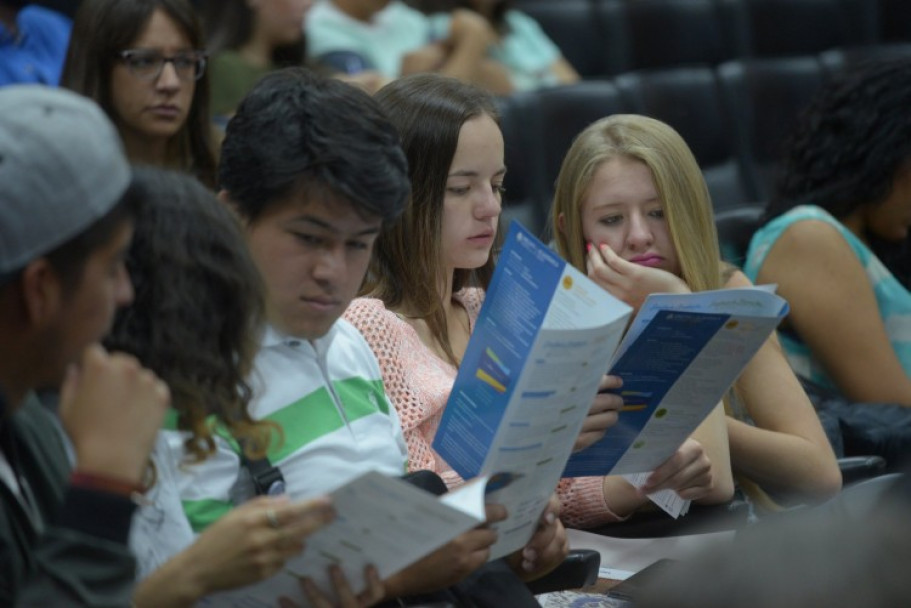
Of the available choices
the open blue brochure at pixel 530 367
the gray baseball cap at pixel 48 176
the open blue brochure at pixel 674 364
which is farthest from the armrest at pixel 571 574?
the gray baseball cap at pixel 48 176

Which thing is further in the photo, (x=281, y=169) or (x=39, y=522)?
(x=281, y=169)

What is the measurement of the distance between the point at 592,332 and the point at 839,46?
15.1 ft

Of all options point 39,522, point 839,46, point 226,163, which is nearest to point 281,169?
point 226,163

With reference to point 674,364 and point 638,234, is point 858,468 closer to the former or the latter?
point 638,234

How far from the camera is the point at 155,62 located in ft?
10.5

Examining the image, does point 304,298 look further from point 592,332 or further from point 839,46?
point 839,46

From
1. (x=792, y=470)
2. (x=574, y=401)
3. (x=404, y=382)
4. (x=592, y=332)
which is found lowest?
(x=792, y=470)

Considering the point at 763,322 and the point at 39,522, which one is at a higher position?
the point at 763,322

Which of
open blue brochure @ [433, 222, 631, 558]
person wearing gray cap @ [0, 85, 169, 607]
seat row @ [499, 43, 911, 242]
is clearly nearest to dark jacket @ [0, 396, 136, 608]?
person wearing gray cap @ [0, 85, 169, 607]

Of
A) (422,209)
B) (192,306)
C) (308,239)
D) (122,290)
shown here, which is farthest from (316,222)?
(422,209)

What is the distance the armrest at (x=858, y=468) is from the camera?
2.54 metres

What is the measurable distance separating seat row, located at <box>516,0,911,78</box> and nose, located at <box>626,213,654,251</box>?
3002mm

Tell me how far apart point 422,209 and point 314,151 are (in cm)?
53

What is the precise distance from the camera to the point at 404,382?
202 cm
